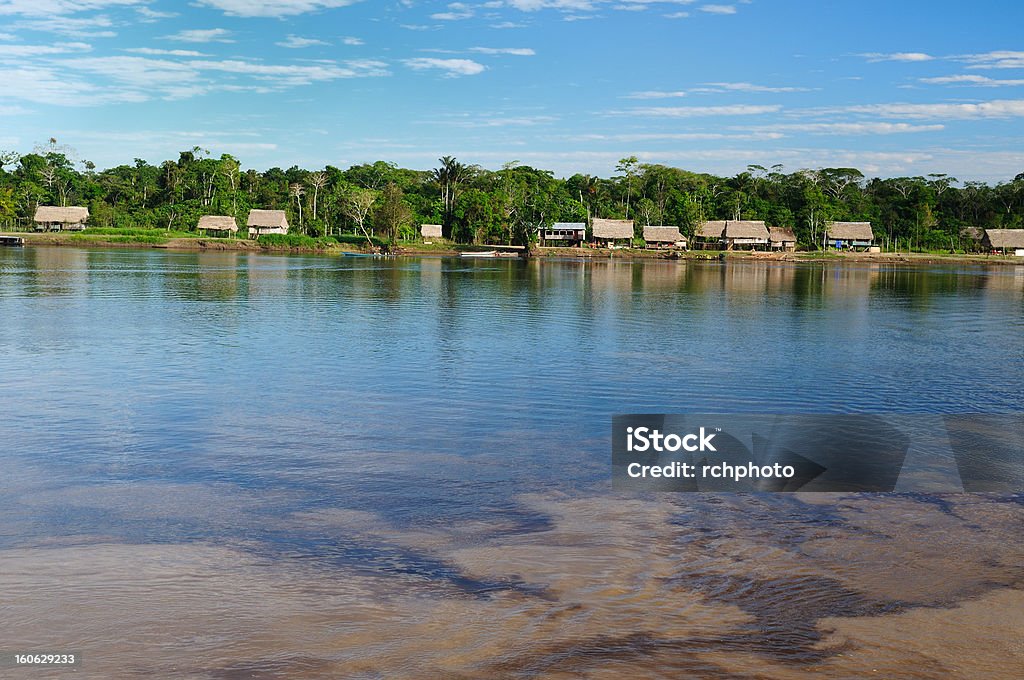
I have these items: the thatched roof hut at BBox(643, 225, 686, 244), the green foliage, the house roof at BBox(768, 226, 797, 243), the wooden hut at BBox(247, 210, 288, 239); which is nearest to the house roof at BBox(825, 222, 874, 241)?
the house roof at BBox(768, 226, 797, 243)

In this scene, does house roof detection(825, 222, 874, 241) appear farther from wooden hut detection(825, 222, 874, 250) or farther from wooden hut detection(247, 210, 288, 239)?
wooden hut detection(247, 210, 288, 239)

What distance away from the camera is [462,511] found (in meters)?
7.73

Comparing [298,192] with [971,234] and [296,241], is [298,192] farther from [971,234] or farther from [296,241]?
[971,234]

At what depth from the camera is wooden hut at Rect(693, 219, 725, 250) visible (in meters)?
89.6

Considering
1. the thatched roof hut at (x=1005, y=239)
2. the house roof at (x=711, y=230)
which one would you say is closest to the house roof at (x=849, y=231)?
the house roof at (x=711, y=230)

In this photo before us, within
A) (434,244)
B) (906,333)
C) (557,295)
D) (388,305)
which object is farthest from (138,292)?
(434,244)

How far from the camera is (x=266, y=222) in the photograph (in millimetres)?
87688

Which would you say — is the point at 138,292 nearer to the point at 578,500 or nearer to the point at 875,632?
the point at 578,500

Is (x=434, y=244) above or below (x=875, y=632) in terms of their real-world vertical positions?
above

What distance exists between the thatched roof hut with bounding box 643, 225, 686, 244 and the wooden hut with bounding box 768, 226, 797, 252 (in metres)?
9.88

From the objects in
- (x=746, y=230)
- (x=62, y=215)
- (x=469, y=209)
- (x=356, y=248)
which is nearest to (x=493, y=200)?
(x=469, y=209)

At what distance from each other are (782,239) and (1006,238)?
22098mm

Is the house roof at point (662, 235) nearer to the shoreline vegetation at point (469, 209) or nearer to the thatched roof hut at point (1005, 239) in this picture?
the shoreline vegetation at point (469, 209)

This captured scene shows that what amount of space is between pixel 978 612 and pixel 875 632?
2.90 ft
